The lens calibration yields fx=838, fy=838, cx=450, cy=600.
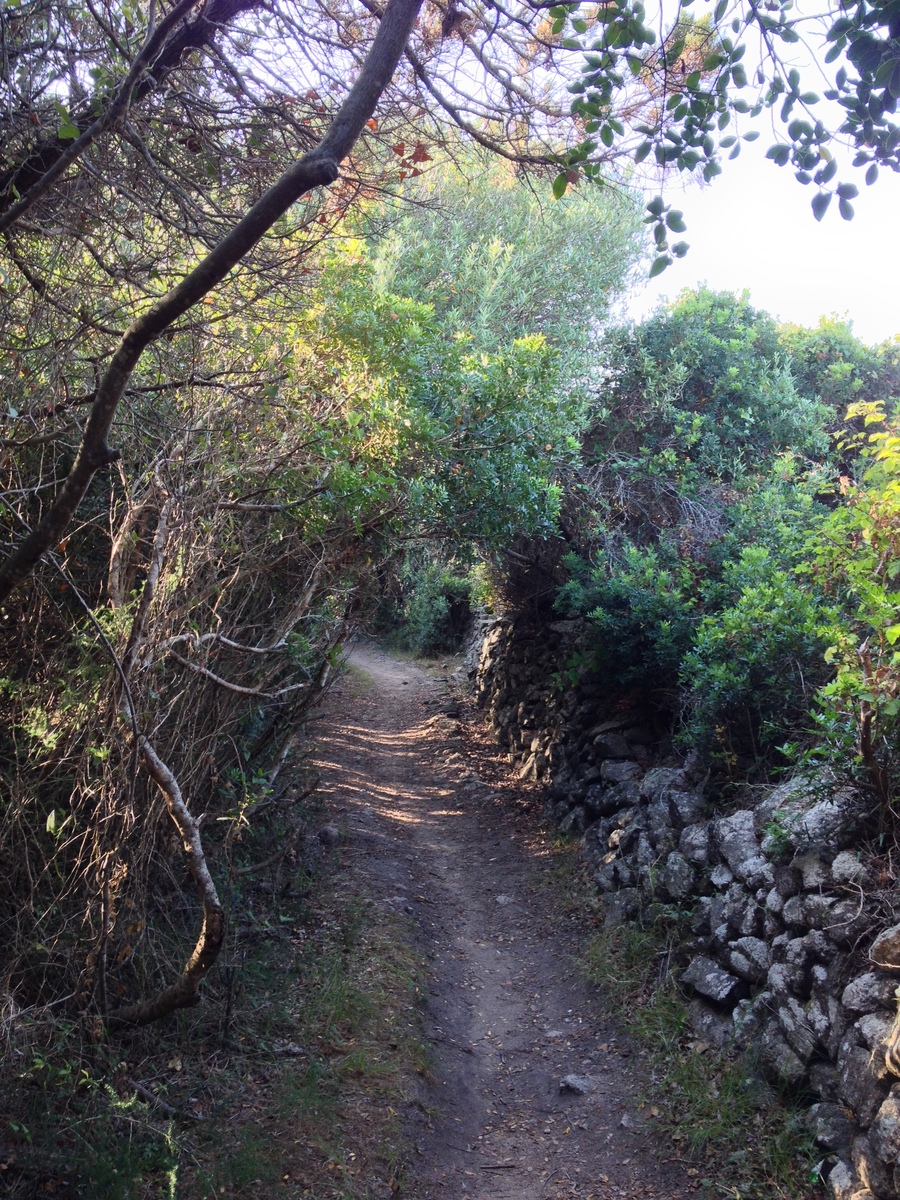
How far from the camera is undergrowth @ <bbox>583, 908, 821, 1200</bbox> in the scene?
4.07 metres

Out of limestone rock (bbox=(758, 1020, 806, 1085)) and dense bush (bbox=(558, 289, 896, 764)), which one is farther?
dense bush (bbox=(558, 289, 896, 764))

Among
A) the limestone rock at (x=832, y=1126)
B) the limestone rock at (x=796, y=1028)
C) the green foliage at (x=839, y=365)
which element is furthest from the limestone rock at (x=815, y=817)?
the green foliage at (x=839, y=365)

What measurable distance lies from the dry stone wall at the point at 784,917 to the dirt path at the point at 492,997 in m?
0.71

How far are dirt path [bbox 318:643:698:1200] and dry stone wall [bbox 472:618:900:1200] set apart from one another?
0.71 meters

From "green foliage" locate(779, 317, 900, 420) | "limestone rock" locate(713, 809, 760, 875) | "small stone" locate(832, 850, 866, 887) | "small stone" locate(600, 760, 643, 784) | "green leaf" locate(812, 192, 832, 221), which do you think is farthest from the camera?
"green foliage" locate(779, 317, 900, 420)

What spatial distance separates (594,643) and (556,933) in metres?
3.11

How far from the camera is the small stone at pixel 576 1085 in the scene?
517 cm

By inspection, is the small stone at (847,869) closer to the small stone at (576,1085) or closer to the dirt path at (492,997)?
the dirt path at (492,997)

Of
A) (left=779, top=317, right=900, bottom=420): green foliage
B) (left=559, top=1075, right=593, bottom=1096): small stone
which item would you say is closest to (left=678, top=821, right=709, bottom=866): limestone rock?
(left=559, top=1075, right=593, bottom=1096): small stone

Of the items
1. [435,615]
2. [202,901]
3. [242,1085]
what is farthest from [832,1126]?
[435,615]

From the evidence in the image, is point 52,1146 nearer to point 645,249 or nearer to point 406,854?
point 406,854

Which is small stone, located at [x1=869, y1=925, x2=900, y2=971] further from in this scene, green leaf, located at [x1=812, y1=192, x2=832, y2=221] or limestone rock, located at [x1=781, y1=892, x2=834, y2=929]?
green leaf, located at [x1=812, y1=192, x2=832, y2=221]

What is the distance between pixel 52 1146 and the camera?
3479mm

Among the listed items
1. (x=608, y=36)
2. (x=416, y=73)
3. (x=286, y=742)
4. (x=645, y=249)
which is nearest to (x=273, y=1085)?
(x=286, y=742)
